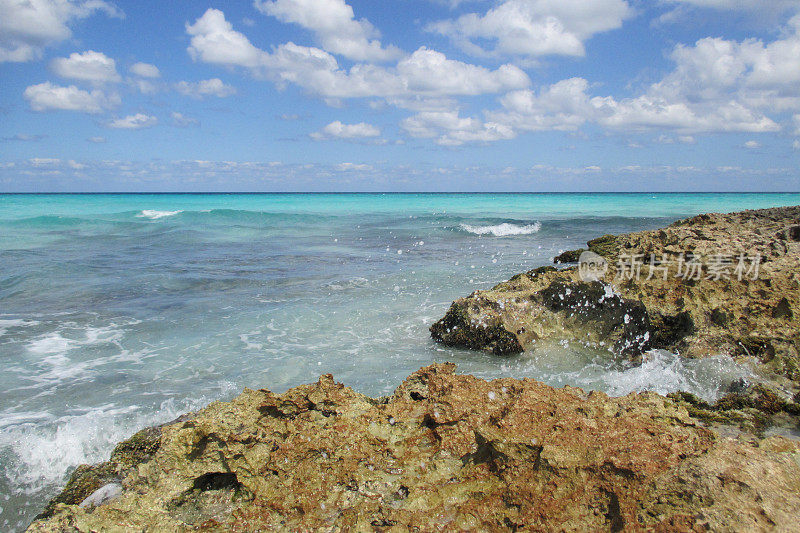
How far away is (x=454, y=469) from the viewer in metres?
2.32

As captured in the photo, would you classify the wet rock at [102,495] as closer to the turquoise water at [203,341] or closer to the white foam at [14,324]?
the turquoise water at [203,341]

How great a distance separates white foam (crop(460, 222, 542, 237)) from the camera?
23328 millimetres

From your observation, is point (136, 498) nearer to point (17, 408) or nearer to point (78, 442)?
point (78, 442)

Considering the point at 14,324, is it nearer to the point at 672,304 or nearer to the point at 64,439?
the point at 64,439

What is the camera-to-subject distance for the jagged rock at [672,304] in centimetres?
454

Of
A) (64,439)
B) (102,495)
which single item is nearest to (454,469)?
(102,495)

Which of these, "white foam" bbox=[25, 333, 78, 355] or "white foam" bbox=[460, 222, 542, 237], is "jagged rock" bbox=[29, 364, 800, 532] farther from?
"white foam" bbox=[460, 222, 542, 237]

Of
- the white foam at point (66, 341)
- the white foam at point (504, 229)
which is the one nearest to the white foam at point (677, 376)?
the white foam at point (66, 341)

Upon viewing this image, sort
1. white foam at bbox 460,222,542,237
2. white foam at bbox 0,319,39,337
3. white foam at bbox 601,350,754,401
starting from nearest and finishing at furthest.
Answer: white foam at bbox 601,350,754,401 < white foam at bbox 0,319,39,337 < white foam at bbox 460,222,542,237

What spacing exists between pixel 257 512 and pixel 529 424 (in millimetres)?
1343

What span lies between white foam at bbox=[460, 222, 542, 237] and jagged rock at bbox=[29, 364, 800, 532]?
798 inches

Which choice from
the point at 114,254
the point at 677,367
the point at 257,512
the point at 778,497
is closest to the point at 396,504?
the point at 257,512

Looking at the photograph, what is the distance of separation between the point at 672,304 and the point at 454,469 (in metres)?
3.86

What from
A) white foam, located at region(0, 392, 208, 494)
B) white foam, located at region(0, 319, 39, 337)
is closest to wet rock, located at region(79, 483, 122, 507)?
white foam, located at region(0, 392, 208, 494)
